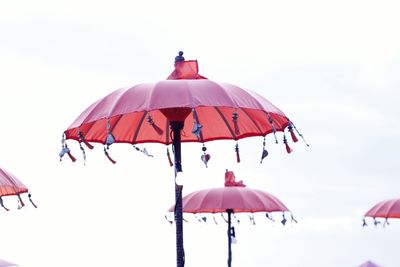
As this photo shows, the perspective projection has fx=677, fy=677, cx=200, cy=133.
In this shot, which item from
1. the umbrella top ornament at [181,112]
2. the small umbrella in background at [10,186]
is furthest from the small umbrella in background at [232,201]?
the small umbrella in background at [10,186]

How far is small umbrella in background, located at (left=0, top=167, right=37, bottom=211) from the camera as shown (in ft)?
29.6

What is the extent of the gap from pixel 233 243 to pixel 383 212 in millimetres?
3138

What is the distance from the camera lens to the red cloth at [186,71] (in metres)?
7.12

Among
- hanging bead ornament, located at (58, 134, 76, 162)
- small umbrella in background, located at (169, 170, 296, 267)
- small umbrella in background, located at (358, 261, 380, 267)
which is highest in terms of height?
hanging bead ornament, located at (58, 134, 76, 162)

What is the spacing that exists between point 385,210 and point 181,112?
7881 mm

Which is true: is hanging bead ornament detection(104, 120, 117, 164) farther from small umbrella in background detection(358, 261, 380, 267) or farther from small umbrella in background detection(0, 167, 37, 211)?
small umbrella in background detection(358, 261, 380, 267)

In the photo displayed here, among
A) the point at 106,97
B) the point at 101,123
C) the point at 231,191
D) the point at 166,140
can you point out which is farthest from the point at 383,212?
the point at 106,97

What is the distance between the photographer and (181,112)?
7.06 m

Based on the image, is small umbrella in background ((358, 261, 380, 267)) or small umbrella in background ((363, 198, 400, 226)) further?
small umbrella in background ((363, 198, 400, 226))

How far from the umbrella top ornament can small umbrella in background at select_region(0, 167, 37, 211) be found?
1.73 m

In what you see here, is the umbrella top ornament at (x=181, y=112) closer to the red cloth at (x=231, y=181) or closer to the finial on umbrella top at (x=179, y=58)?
the finial on umbrella top at (x=179, y=58)

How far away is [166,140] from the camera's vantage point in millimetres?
9250

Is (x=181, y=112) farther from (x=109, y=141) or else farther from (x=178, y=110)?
(x=109, y=141)

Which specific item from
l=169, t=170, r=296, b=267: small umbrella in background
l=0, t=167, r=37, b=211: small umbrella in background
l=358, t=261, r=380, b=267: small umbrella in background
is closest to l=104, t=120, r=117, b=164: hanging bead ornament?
l=0, t=167, r=37, b=211: small umbrella in background
